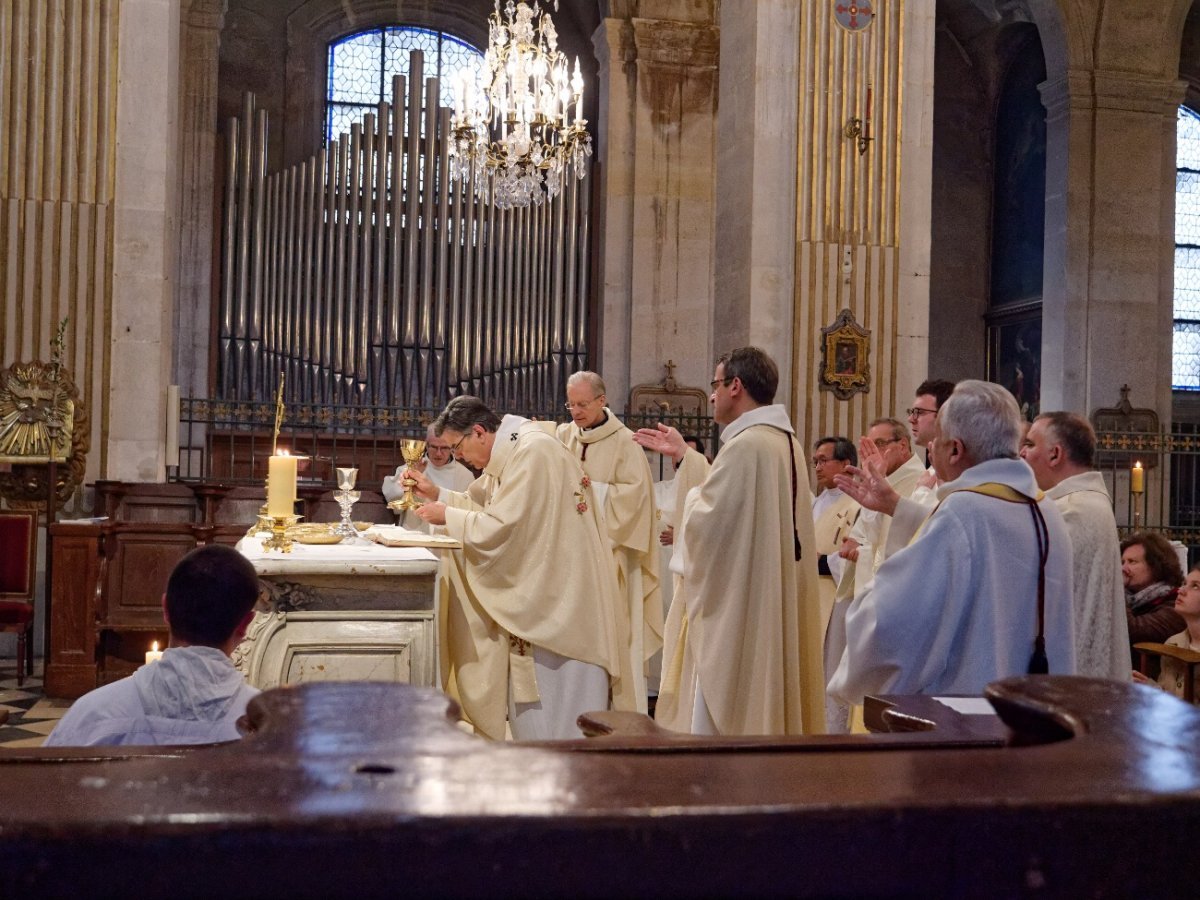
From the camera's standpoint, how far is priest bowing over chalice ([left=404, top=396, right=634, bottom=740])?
488 cm

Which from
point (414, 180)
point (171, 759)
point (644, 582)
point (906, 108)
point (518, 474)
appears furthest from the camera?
point (414, 180)

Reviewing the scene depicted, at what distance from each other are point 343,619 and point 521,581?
0.89 m

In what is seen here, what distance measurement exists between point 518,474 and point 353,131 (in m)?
8.61

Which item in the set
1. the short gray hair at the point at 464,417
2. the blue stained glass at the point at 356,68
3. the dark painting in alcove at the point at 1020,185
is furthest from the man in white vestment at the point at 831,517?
the dark painting in alcove at the point at 1020,185

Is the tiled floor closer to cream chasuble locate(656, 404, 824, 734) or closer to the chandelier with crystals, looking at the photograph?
cream chasuble locate(656, 404, 824, 734)

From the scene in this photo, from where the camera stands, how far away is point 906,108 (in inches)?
360

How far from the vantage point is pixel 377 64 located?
48.4 feet

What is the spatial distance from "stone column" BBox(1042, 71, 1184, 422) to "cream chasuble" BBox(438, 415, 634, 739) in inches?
393

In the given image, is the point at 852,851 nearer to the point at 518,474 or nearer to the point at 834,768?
the point at 834,768

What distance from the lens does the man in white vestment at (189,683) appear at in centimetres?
240

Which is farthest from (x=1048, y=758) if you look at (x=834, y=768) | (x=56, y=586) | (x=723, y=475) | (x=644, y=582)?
(x=56, y=586)

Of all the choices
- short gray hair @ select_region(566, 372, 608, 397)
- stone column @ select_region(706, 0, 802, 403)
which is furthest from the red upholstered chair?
stone column @ select_region(706, 0, 802, 403)

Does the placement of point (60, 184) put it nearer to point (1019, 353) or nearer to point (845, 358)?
point (845, 358)

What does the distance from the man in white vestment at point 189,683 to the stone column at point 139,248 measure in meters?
6.14
